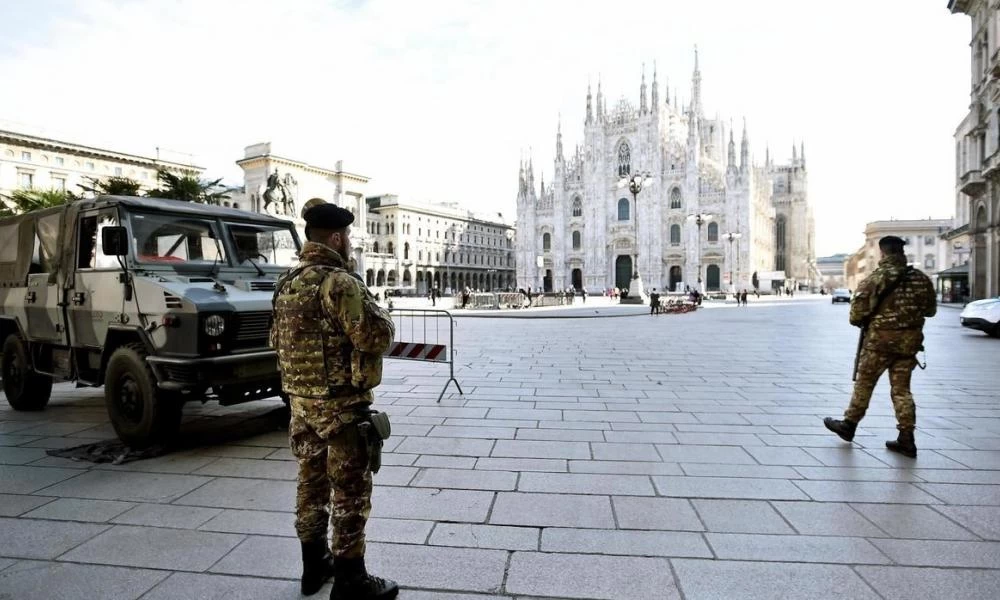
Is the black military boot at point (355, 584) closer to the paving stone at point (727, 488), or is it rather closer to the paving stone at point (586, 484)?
the paving stone at point (586, 484)

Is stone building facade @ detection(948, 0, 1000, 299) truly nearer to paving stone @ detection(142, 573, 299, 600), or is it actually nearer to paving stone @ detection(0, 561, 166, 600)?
paving stone @ detection(142, 573, 299, 600)

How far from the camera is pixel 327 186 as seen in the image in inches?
2628

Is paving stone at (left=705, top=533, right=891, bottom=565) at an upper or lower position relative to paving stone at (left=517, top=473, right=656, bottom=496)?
lower

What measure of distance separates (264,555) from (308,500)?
2.04 feet

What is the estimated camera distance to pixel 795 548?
3072 millimetres

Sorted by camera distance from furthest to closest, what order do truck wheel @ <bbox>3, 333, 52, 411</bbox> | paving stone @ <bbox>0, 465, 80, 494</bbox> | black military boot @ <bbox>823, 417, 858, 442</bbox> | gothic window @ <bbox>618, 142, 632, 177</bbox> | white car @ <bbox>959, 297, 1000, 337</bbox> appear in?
gothic window @ <bbox>618, 142, 632, 177</bbox>, white car @ <bbox>959, 297, 1000, 337</bbox>, truck wheel @ <bbox>3, 333, 52, 411</bbox>, black military boot @ <bbox>823, 417, 858, 442</bbox>, paving stone @ <bbox>0, 465, 80, 494</bbox>

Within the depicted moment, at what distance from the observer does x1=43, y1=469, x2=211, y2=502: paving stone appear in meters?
3.91

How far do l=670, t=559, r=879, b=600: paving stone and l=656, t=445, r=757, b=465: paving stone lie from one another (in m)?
1.72

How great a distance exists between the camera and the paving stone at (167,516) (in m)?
3.46

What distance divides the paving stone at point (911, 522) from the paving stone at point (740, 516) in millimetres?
577

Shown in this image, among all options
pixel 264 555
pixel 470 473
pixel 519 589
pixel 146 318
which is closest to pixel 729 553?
pixel 519 589

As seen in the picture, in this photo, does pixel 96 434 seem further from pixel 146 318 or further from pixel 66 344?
pixel 146 318

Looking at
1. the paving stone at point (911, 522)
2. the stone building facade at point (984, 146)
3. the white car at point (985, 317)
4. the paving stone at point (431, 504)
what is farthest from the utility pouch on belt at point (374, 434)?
the stone building facade at point (984, 146)

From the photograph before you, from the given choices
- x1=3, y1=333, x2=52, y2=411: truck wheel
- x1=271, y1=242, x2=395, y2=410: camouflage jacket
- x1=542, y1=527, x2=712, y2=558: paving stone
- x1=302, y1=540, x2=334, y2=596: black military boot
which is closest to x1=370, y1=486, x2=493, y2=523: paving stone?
x1=542, y1=527, x2=712, y2=558: paving stone
